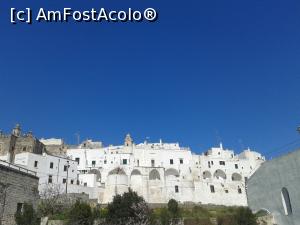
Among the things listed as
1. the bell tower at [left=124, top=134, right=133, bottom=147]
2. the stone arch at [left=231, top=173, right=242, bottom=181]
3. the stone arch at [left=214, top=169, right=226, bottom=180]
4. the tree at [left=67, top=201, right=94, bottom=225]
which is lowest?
the tree at [left=67, top=201, right=94, bottom=225]

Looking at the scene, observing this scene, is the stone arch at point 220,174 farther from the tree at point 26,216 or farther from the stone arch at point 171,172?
the tree at point 26,216

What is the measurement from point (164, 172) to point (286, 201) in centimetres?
3618

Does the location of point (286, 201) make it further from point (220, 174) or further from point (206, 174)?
point (220, 174)

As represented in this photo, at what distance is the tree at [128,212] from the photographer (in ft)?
123

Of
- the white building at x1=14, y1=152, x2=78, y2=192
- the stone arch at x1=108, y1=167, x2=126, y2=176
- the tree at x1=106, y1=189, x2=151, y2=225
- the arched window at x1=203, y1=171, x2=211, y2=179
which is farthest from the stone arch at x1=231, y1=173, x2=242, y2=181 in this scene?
the tree at x1=106, y1=189, x2=151, y2=225

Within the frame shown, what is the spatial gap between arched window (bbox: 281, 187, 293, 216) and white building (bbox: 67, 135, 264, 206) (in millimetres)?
30229

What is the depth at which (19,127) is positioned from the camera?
3031 inches

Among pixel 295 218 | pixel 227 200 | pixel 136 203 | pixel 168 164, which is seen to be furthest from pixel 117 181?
pixel 295 218

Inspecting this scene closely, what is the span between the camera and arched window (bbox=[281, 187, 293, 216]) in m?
40.9

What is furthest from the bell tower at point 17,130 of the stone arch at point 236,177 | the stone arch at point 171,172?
the stone arch at point 236,177

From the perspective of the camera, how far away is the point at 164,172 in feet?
246

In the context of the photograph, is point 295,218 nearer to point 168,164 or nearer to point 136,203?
point 136,203

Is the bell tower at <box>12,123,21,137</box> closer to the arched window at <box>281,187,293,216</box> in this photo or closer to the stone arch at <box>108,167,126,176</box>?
the stone arch at <box>108,167,126,176</box>

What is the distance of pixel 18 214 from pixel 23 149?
Answer: 110 feet
